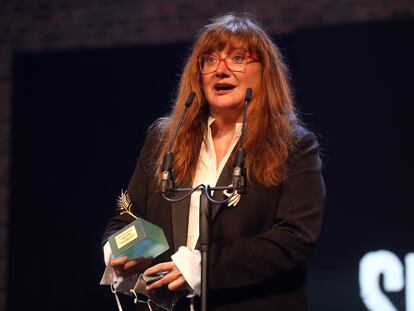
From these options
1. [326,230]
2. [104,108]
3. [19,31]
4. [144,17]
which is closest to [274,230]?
[326,230]

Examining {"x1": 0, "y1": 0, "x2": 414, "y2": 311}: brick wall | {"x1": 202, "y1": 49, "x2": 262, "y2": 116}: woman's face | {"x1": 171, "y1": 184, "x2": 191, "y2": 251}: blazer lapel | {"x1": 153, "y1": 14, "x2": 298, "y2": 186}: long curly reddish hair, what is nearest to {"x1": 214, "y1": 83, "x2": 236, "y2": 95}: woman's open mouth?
{"x1": 202, "y1": 49, "x2": 262, "y2": 116}: woman's face

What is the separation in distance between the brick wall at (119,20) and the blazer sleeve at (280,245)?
295 centimetres

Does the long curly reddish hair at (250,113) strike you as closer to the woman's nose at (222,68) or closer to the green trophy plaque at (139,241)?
the woman's nose at (222,68)

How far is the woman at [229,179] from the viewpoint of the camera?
75.0 inches

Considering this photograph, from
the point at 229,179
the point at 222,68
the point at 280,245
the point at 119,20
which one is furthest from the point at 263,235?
the point at 119,20

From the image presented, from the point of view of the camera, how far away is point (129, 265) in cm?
189

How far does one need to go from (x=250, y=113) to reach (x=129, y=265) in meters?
0.67

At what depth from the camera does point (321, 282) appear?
4094 millimetres

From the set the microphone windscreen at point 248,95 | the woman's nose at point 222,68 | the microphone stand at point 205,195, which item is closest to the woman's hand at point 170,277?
the microphone stand at point 205,195

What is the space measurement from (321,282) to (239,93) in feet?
7.13

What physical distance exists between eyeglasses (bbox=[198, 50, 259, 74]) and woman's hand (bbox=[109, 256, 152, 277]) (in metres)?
0.69

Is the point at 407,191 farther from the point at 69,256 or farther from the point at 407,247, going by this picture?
the point at 69,256

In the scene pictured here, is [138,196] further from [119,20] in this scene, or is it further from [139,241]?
[119,20]

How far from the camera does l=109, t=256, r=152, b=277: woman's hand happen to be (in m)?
1.88
